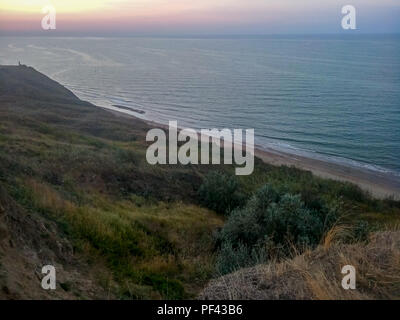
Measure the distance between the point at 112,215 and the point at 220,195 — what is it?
28.8ft

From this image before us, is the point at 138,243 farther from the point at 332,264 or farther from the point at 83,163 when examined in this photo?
the point at 83,163

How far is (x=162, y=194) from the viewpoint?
834 inches

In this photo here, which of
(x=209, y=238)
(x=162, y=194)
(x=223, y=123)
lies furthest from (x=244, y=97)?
(x=209, y=238)

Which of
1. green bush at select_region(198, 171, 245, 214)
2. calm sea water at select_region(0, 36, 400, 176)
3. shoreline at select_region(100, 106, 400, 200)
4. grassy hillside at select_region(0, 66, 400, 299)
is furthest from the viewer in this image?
calm sea water at select_region(0, 36, 400, 176)

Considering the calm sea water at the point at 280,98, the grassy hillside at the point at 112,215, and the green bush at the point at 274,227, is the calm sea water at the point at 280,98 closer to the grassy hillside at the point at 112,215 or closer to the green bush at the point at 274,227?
the grassy hillside at the point at 112,215

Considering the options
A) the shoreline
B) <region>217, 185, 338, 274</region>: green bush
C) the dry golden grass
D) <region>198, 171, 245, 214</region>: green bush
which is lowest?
the shoreline

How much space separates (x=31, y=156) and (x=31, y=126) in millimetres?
13331

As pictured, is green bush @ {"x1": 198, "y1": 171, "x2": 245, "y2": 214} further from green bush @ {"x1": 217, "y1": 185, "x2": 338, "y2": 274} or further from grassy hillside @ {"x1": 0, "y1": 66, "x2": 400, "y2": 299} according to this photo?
green bush @ {"x1": 217, "y1": 185, "x2": 338, "y2": 274}

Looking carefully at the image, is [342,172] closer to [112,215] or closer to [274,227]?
[274,227]

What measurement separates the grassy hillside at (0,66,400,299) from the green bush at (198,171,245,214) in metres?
0.06

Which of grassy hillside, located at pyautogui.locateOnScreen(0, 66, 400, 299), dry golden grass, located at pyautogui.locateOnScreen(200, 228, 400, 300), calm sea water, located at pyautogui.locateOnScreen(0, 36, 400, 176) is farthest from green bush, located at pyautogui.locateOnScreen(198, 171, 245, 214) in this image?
calm sea water, located at pyautogui.locateOnScreen(0, 36, 400, 176)

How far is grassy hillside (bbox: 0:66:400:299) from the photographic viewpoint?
8531 mm

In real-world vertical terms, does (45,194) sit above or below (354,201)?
above

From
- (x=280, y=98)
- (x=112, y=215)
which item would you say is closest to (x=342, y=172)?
(x=112, y=215)
